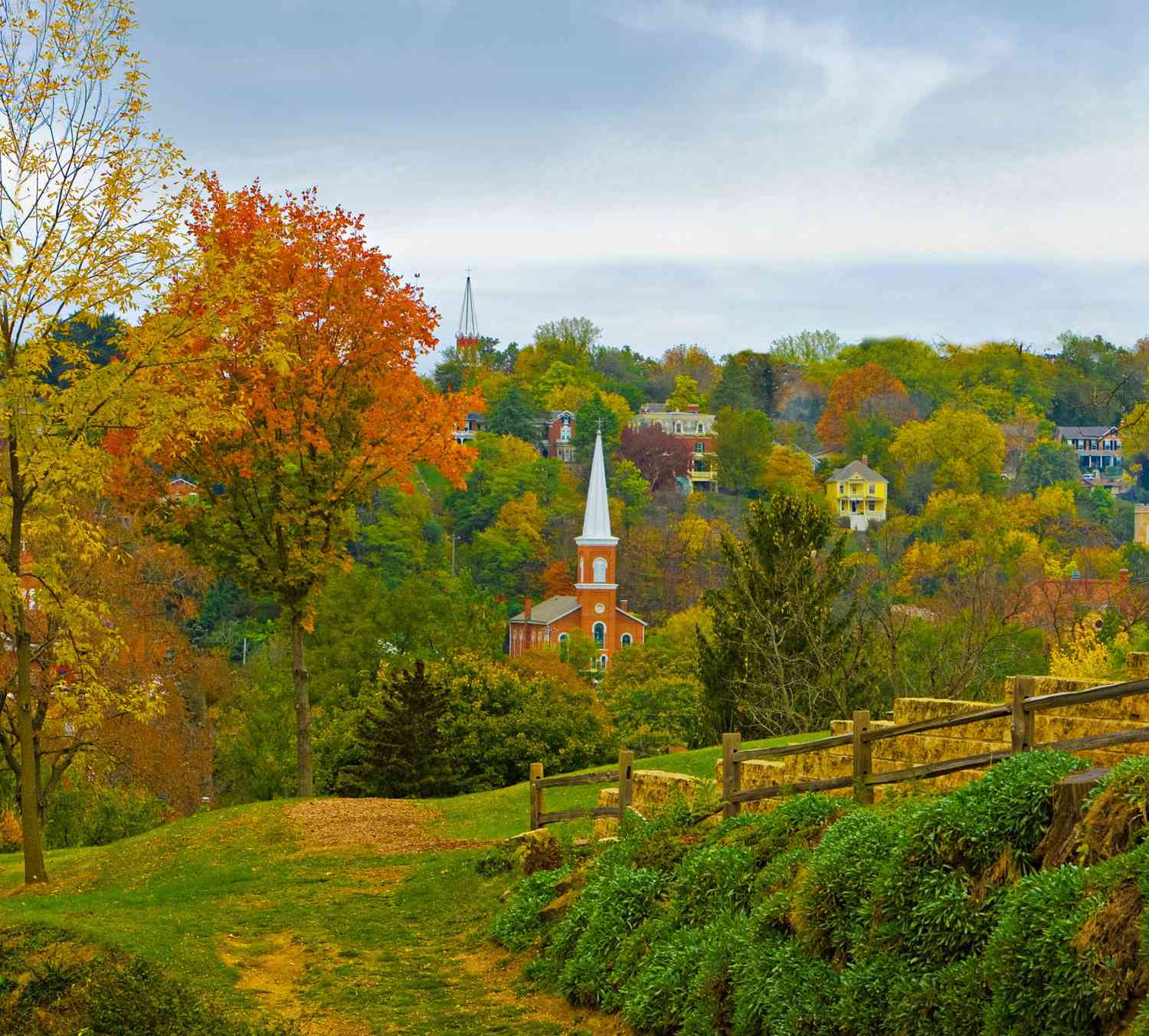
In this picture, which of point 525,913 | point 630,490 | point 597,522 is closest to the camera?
point 525,913

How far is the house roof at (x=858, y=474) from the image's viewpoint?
452 feet

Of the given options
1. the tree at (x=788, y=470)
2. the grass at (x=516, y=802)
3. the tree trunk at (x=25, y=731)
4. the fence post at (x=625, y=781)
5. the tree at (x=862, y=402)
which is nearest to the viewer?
the fence post at (x=625, y=781)

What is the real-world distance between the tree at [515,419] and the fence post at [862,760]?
439 ft

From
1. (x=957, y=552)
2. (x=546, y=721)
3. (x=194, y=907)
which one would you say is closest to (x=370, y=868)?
(x=194, y=907)

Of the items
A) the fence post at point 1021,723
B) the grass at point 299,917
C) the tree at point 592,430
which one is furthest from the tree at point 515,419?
the fence post at point 1021,723

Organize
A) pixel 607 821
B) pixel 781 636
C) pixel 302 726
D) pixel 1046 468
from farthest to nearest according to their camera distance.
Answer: pixel 1046 468 < pixel 781 636 < pixel 302 726 < pixel 607 821

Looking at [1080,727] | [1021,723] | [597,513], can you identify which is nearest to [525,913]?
[1080,727]

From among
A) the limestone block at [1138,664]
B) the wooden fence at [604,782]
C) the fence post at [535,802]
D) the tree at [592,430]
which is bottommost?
the fence post at [535,802]

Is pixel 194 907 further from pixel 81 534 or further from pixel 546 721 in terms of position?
pixel 546 721

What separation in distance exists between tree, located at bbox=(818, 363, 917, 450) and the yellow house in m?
18.3

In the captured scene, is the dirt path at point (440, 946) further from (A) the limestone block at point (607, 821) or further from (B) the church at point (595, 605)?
(B) the church at point (595, 605)

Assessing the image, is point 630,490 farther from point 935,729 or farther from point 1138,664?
point 935,729

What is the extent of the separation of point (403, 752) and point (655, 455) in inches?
4674

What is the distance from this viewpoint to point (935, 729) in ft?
33.2
